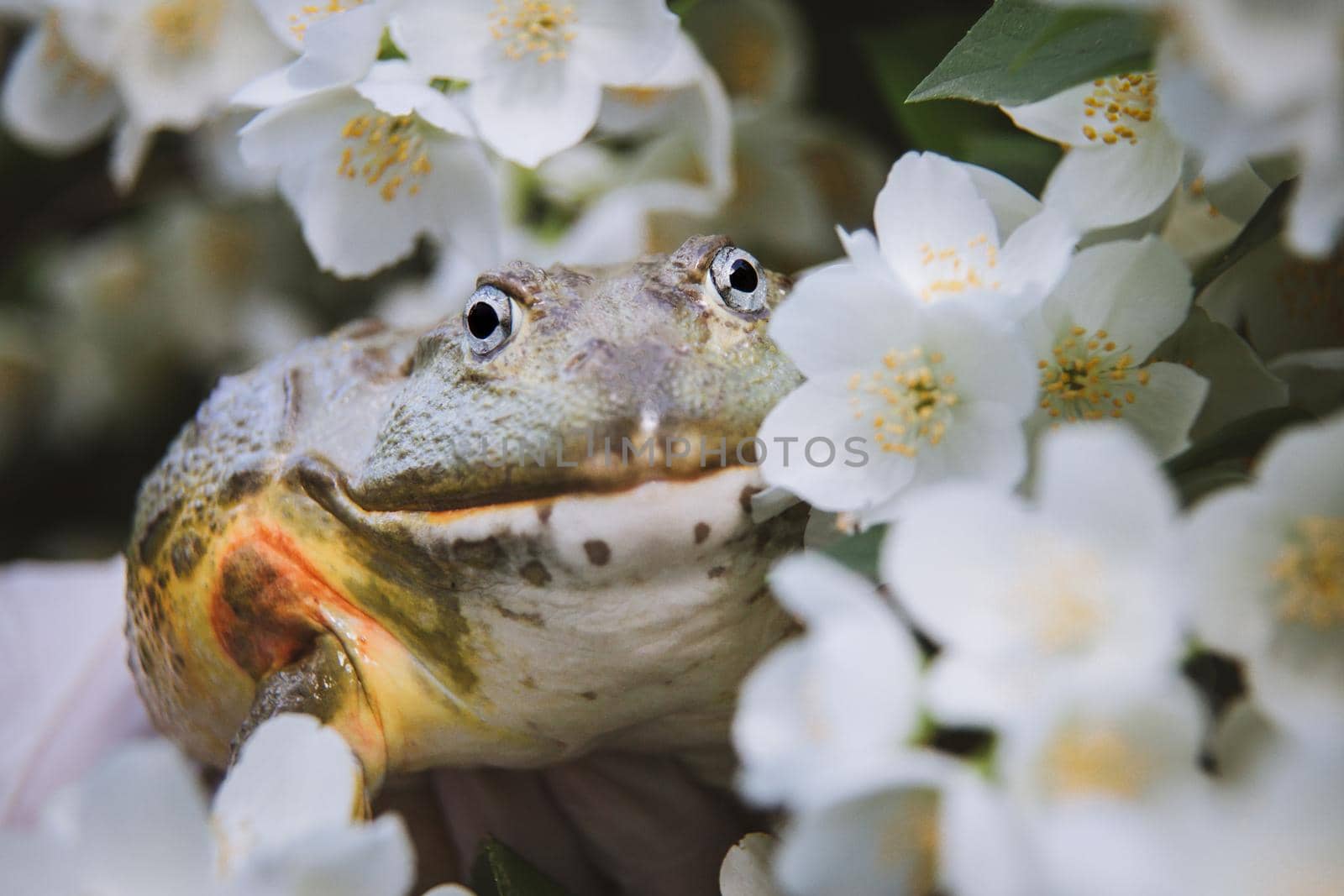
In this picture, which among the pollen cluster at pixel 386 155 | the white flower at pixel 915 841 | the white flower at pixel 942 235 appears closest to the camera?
the white flower at pixel 915 841

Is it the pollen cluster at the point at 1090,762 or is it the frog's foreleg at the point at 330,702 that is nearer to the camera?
the pollen cluster at the point at 1090,762

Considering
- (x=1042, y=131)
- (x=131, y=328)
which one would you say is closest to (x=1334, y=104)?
(x=1042, y=131)

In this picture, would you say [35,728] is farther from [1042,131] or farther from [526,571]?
[1042,131]

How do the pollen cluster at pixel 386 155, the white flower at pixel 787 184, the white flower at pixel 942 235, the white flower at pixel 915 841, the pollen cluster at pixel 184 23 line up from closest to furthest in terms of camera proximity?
the white flower at pixel 915 841
the white flower at pixel 942 235
the pollen cluster at pixel 386 155
the pollen cluster at pixel 184 23
the white flower at pixel 787 184

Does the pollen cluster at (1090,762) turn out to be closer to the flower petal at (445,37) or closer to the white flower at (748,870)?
the white flower at (748,870)

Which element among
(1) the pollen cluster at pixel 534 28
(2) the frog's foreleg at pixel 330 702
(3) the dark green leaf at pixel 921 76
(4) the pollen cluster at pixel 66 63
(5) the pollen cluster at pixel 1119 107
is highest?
(5) the pollen cluster at pixel 1119 107

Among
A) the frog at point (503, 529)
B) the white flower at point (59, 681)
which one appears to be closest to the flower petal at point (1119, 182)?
the frog at point (503, 529)

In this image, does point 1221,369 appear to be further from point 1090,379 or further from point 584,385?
point 584,385

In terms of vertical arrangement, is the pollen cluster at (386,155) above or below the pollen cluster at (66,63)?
above
